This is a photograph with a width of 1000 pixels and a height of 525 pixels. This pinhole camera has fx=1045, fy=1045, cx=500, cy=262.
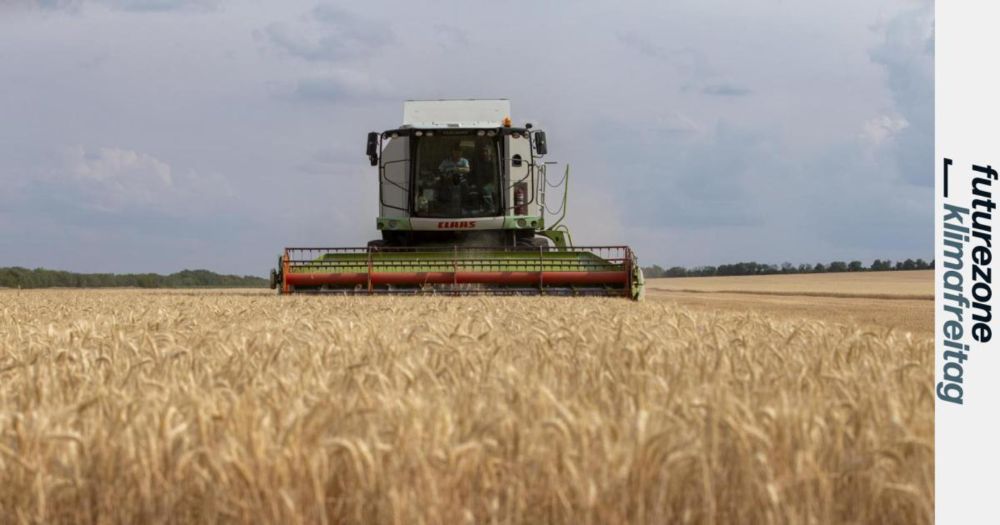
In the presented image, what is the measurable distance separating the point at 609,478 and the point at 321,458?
0.74 metres

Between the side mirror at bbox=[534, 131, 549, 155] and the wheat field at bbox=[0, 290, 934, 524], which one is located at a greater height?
the side mirror at bbox=[534, 131, 549, 155]

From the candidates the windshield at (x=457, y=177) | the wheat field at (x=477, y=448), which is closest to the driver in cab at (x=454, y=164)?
the windshield at (x=457, y=177)

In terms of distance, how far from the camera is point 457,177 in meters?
15.8

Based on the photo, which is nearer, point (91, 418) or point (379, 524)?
point (379, 524)

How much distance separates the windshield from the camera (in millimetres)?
15750

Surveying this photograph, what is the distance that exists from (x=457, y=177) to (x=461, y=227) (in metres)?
0.78

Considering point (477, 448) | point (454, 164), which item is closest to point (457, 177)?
point (454, 164)

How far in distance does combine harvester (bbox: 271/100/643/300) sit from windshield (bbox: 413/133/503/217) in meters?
0.02

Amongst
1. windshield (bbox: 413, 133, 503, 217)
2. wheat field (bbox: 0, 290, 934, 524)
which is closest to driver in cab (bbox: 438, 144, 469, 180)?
windshield (bbox: 413, 133, 503, 217)

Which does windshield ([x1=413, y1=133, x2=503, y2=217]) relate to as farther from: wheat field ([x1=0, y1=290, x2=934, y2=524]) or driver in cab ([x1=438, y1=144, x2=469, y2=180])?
wheat field ([x1=0, y1=290, x2=934, y2=524])

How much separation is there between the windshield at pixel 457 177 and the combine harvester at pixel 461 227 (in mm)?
15

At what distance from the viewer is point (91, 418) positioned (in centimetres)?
339

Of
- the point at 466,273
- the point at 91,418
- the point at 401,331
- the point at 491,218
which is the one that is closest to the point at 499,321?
the point at 401,331
